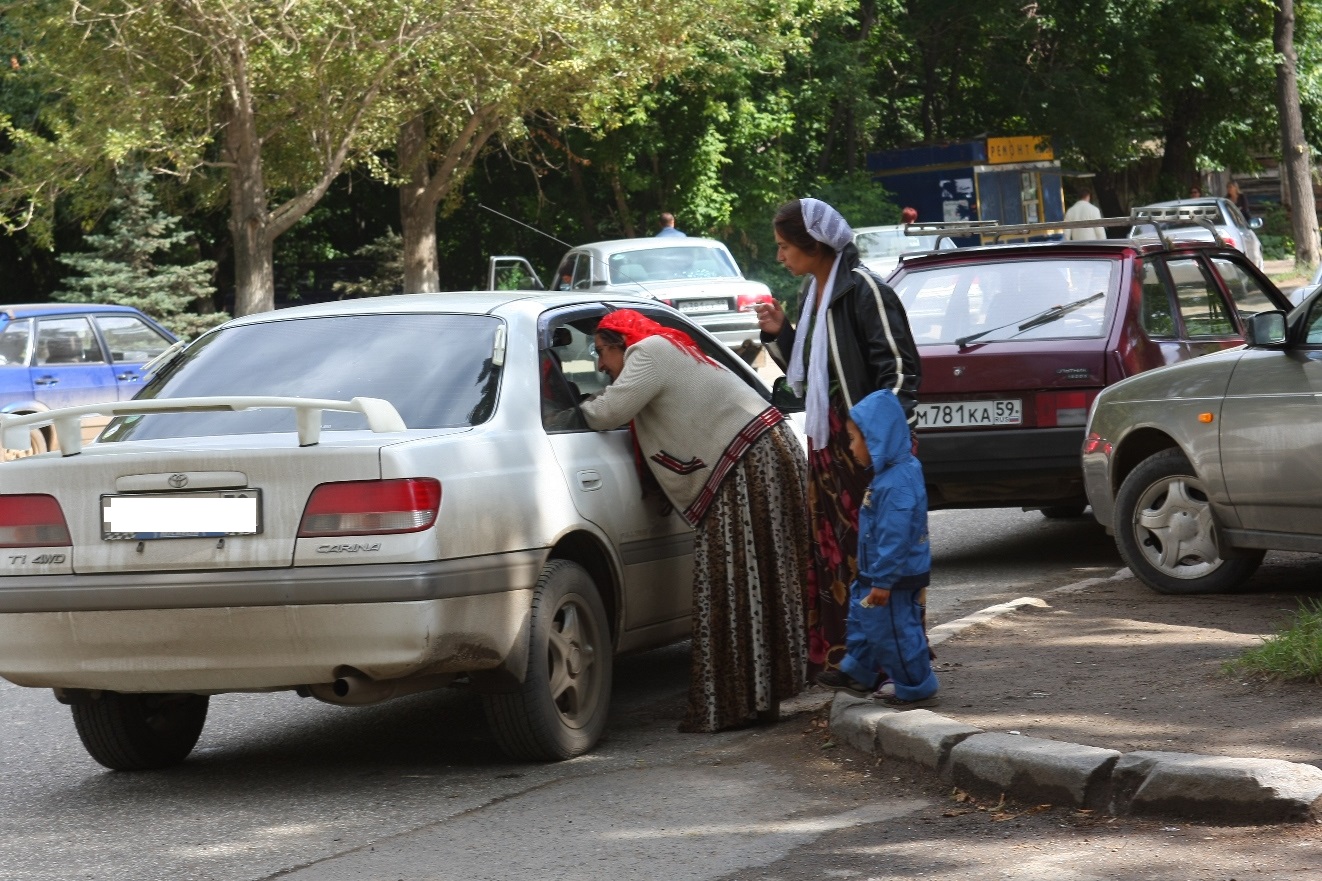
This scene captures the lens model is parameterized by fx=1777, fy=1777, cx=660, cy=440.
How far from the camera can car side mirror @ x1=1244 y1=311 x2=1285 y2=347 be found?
7.20 meters

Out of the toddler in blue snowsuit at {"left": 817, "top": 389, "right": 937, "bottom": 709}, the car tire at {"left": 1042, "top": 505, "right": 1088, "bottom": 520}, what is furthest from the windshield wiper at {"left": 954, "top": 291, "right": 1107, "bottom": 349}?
the toddler in blue snowsuit at {"left": 817, "top": 389, "right": 937, "bottom": 709}

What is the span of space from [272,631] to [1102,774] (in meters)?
2.37

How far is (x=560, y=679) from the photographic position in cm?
575

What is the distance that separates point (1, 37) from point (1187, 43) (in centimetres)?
2874

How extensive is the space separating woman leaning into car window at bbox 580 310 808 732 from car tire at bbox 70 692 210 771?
1.72 metres

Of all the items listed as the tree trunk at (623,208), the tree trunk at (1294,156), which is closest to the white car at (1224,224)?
the tree trunk at (1294,156)

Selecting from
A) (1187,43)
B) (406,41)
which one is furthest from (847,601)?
(1187,43)

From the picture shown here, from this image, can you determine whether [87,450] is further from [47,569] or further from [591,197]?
[591,197]

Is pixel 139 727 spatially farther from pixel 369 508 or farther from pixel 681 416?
pixel 681 416

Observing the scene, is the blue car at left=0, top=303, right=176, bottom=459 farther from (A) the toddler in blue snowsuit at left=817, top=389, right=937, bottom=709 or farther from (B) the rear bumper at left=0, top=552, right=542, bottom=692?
(A) the toddler in blue snowsuit at left=817, top=389, right=937, bottom=709

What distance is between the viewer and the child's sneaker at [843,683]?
596 centimetres

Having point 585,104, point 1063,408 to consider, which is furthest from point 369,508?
point 585,104

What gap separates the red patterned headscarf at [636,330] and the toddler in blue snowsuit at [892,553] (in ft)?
2.20

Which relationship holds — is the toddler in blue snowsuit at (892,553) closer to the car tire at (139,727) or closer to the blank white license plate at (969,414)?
the car tire at (139,727)
